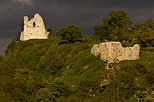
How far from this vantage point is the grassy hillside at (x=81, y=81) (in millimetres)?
51531

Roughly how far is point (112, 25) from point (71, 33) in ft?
42.5

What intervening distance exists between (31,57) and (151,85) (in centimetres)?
4163

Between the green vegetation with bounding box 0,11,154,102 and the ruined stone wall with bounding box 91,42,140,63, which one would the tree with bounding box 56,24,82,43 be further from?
the ruined stone wall with bounding box 91,42,140,63

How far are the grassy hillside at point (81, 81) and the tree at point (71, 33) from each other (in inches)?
374

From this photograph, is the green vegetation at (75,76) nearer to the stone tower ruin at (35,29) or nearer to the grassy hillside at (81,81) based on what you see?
the grassy hillside at (81,81)

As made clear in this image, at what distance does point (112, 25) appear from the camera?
94.8 m

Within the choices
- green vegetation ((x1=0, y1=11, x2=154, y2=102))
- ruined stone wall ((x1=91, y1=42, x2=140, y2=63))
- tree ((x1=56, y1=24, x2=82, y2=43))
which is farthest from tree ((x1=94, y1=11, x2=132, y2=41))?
ruined stone wall ((x1=91, y1=42, x2=140, y2=63))

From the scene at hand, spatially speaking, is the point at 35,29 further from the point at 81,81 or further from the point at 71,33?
the point at 81,81

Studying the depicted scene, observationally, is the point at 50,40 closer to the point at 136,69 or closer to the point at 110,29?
the point at 110,29

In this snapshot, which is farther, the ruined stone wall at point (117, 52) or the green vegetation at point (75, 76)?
the ruined stone wall at point (117, 52)

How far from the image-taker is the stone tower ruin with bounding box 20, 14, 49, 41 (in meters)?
102

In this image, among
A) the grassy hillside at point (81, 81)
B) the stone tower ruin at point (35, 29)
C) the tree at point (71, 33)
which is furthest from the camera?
the stone tower ruin at point (35, 29)

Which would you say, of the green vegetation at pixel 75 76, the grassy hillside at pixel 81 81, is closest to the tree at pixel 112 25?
the green vegetation at pixel 75 76

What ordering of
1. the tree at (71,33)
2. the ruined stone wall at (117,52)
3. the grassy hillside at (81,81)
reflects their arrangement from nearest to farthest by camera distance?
the grassy hillside at (81,81) → the ruined stone wall at (117,52) → the tree at (71,33)
